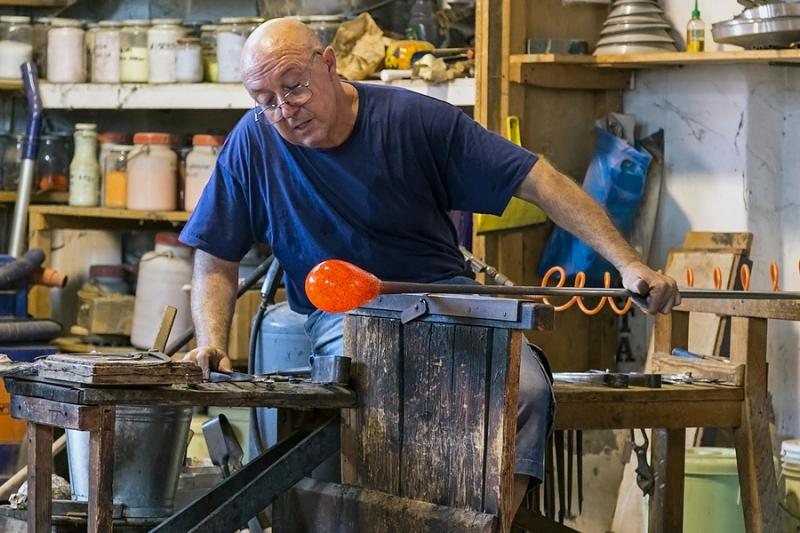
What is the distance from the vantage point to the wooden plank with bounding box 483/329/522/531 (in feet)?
9.82

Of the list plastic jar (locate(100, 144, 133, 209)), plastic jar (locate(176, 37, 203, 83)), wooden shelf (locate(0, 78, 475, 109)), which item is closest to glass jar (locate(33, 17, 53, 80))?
wooden shelf (locate(0, 78, 475, 109))

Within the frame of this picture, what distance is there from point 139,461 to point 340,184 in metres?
0.92

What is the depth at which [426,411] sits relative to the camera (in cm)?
318

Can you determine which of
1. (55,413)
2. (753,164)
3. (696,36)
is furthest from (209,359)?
(753,164)

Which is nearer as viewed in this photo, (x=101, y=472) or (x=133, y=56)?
(x=101, y=472)

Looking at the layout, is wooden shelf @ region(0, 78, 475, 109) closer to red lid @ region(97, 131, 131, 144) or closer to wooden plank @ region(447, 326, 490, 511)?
red lid @ region(97, 131, 131, 144)

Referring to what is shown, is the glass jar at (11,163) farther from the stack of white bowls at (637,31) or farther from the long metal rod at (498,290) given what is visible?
the long metal rod at (498,290)

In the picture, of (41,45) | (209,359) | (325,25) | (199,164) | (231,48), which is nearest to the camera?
(209,359)

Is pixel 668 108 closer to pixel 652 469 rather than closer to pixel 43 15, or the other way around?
pixel 652 469

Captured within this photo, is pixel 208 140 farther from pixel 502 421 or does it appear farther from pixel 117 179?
pixel 502 421

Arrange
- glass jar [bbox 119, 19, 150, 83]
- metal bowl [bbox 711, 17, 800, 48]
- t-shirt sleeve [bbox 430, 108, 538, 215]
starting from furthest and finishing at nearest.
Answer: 1. glass jar [bbox 119, 19, 150, 83]
2. metal bowl [bbox 711, 17, 800, 48]
3. t-shirt sleeve [bbox 430, 108, 538, 215]

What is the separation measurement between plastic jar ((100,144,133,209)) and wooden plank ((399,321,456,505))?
10.2 ft

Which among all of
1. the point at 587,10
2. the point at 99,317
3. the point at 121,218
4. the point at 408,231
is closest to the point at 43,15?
the point at 121,218

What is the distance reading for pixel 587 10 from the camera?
5.30 meters
